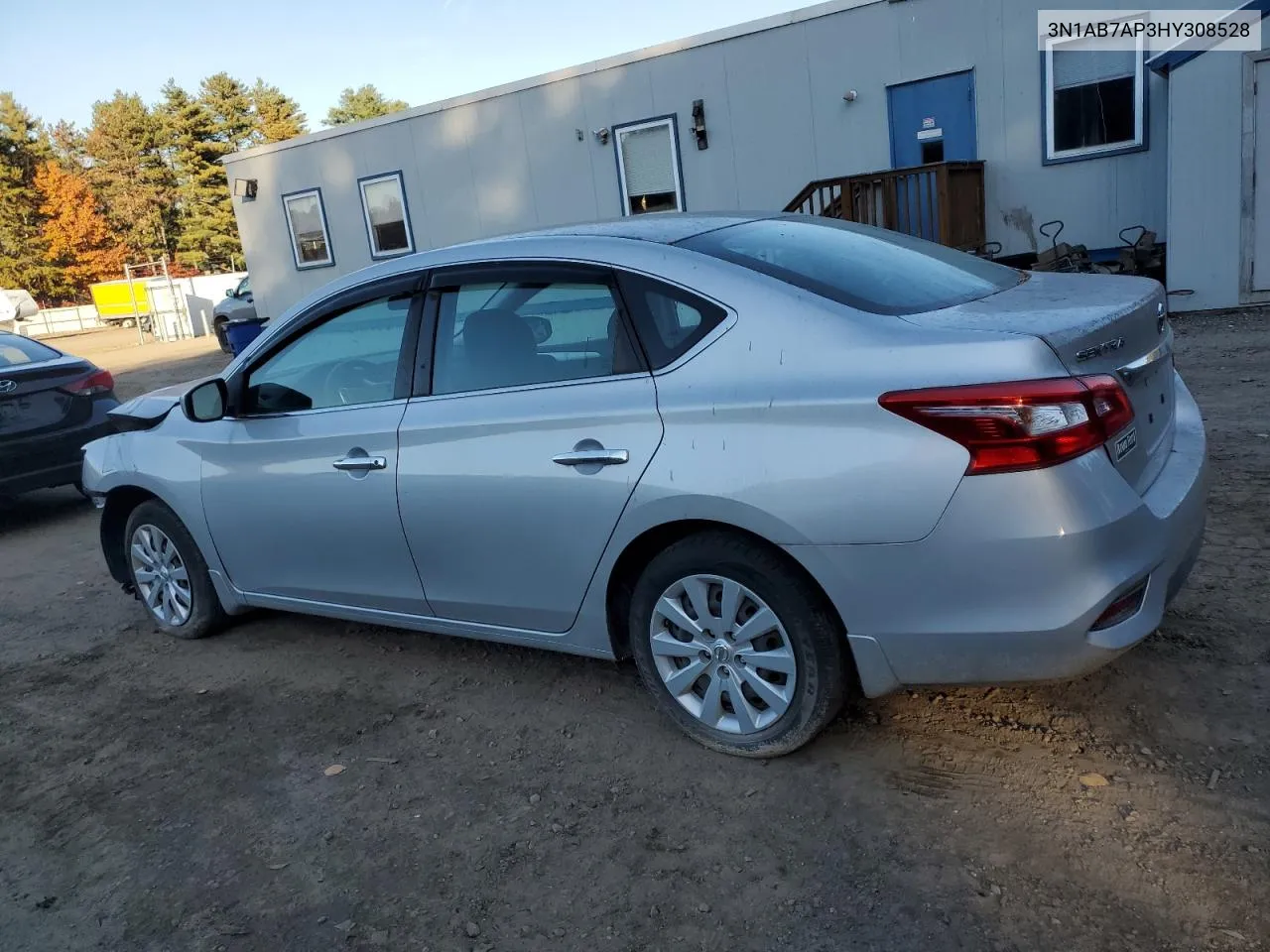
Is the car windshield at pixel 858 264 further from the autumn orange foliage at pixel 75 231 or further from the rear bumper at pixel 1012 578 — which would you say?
the autumn orange foliage at pixel 75 231

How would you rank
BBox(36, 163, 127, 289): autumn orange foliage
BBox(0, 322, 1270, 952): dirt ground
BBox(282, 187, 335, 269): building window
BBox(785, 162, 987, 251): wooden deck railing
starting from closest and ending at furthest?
BBox(0, 322, 1270, 952): dirt ground
BBox(785, 162, 987, 251): wooden deck railing
BBox(282, 187, 335, 269): building window
BBox(36, 163, 127, 289): autumn orange foliage

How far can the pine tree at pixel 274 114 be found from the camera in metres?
62.8

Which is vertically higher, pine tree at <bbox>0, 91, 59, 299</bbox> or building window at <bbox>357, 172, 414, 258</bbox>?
pine tree at <bbox>0, 91, 59, 299</bbox>

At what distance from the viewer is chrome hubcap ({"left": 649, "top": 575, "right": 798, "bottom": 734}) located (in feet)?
9.45

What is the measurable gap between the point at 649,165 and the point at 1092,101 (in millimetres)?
5490

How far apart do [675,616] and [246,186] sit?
1723cm

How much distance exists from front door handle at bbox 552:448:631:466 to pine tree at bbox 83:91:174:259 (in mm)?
60213

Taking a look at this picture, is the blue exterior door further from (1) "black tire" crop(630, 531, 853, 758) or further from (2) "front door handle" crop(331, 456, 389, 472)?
(1) "black tire" crop(630, 531, 853, 758)

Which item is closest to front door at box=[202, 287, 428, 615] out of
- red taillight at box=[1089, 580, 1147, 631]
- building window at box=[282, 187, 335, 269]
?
red taillight at box=[1089, 580, 1147, 631]

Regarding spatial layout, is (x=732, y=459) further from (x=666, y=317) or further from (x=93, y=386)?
(x=93, y=386)

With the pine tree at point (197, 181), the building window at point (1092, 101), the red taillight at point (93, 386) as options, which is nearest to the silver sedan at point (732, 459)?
the red taillight at point (93, 386)

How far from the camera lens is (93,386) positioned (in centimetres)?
777

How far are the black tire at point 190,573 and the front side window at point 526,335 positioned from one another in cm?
172

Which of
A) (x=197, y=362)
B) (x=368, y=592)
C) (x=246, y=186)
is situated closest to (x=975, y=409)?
(x=368, y=592)
